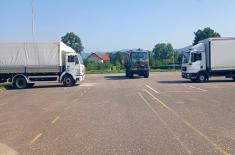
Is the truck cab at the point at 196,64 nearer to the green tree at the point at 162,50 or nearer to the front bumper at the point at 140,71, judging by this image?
the front bumper at the point at 140,71

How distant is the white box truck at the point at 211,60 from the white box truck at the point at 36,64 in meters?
9.39

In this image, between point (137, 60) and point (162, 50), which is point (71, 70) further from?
point (162, 50)

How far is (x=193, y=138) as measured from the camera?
8.62m

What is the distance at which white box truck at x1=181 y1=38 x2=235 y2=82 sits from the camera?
30453 millimetres

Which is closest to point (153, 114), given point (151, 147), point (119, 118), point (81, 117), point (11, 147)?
point (119, 118)

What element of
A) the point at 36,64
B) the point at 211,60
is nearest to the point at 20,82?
the point at 36,64

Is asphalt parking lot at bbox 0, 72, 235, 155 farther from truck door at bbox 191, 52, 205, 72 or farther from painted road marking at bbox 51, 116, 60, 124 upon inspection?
truck door at bbox 191, 52, 205, 72

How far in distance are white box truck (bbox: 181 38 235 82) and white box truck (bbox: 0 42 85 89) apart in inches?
370

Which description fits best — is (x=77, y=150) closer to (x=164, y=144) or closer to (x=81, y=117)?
(x=164, y=144)

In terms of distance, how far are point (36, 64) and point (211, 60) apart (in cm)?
1418

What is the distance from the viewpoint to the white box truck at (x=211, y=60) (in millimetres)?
30453

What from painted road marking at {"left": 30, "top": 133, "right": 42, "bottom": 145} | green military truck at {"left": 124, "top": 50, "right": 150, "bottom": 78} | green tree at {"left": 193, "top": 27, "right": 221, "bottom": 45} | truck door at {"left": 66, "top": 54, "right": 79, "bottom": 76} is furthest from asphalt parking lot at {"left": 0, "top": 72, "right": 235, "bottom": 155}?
green tree at {"left": 193, "top": 27, "right": 221, "bottom": 45}

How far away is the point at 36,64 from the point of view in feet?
94.2

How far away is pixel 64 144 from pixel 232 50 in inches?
1005
